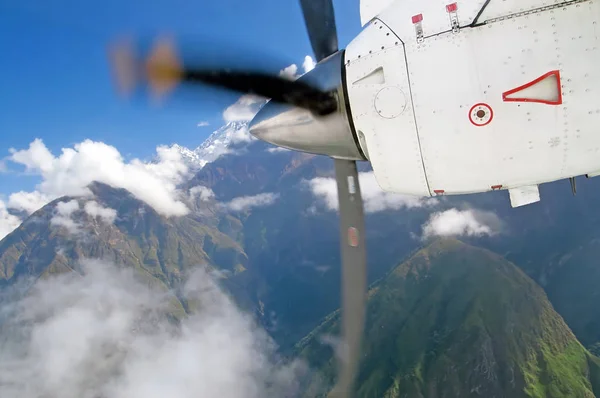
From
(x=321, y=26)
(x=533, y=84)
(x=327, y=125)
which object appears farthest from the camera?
(x=321, y=26)

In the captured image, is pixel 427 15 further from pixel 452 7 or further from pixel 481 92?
pixel 481 92

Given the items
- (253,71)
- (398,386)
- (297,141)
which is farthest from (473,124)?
(398,386)

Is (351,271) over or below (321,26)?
below

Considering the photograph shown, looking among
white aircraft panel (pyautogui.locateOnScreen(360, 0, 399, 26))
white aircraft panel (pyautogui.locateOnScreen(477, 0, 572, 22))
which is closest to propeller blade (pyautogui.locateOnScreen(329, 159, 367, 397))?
white aircraft panel (pyautogui.locateOnScreen(360, 0, 399, 26))

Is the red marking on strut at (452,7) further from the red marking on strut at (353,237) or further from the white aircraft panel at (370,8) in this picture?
the red marking on strut at (353,237)

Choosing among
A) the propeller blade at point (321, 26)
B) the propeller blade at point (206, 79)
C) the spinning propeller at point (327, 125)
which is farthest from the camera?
the propeller blade at point (321, 26)

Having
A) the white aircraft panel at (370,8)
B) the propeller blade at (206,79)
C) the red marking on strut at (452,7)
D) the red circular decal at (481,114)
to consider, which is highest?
the white aircraft panel at (370,8)

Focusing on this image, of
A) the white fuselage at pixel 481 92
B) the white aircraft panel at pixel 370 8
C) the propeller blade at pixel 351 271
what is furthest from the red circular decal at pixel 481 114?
the white aircraft panel at pixel 370 8

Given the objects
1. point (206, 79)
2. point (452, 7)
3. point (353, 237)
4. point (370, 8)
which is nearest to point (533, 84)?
point (452, 7)

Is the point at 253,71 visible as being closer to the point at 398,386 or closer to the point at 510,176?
the point at 510,176
